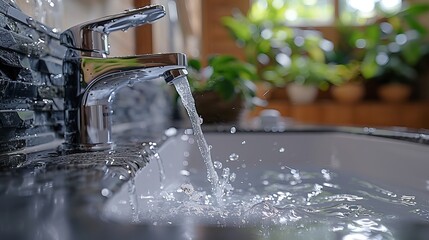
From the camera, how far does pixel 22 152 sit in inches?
24.1

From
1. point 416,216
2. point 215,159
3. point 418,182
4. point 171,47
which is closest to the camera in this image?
point 416,216

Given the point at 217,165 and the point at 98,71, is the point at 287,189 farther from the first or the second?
the point at 98,71

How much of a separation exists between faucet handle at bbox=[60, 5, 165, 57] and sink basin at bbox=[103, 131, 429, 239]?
186 mm

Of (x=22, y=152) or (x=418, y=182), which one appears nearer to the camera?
(x=22, y=152)

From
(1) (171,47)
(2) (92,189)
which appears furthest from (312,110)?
(2) (92,189)

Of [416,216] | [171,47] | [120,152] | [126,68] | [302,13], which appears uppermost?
[302,13]

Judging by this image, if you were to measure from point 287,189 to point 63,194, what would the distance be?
15.9 inches

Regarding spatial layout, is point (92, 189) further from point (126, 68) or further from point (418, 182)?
point (418, 182)

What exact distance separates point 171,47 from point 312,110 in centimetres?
124

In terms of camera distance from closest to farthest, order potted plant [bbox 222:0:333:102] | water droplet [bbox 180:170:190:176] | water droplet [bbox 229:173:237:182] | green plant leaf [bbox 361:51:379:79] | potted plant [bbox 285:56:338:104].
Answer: water droplet [bbox 229:173:237:182]
water droplet [bbox 180:170:190:176]
potted plant [bbox 222:0:333:102]
potted plant [bbox 285:56:338:104]
green plant leaf [bbox 361:51:379:79]

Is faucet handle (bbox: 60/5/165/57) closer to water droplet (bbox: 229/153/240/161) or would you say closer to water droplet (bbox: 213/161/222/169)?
water droplet (bbox: 213/161/222/169)

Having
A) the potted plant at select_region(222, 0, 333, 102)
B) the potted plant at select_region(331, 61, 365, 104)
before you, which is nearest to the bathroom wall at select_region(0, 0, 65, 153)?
the potted plant at select_region(222, 0, 333, 102)

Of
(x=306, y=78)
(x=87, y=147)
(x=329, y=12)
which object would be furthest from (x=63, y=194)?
(x=329, y=12)

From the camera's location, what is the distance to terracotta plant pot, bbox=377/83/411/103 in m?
3.18
